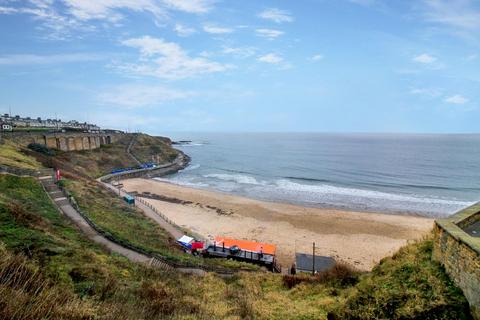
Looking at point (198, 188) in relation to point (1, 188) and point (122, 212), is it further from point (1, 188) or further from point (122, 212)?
point (1, 188)

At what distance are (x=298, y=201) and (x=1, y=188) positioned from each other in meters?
36.9

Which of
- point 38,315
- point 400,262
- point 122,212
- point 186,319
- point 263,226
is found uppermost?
point 38,315

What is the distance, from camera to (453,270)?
27.8ft

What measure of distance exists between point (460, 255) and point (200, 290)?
37.6 feet

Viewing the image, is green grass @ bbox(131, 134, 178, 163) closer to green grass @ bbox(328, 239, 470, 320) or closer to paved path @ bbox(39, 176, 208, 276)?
paved path @ bbox(39, 176, 208, 276)

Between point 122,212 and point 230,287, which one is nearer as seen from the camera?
point 230,287

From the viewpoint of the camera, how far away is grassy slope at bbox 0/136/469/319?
25.0 feet

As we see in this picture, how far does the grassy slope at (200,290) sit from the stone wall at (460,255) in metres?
0.31

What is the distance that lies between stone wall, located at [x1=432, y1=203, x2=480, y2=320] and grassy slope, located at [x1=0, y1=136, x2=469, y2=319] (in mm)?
305

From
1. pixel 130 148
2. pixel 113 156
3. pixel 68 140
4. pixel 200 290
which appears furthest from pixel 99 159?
pixel 200 290

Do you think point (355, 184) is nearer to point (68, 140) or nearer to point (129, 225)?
point (129, 225)

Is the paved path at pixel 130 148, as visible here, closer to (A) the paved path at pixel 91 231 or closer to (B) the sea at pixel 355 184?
(B) the sea at pixel 355 184

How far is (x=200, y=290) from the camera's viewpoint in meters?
15.2

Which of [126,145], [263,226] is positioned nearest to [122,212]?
[263,226]
